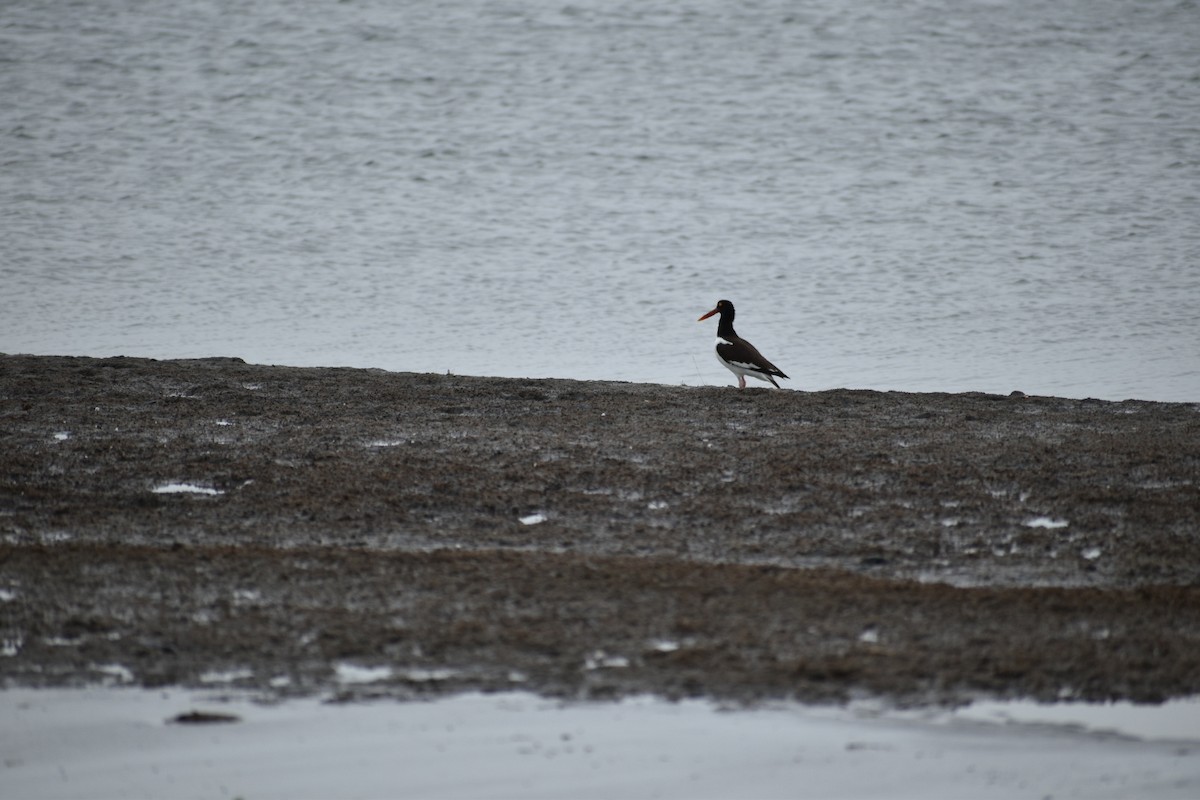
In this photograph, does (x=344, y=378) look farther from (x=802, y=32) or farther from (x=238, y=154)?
(x=802, y=32)

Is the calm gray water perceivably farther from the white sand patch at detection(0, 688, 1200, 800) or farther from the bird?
the white sand patch at detection(0, 688, 1200, 800)

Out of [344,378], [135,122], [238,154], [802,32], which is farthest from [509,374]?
[802,32]

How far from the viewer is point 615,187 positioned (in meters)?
25.3

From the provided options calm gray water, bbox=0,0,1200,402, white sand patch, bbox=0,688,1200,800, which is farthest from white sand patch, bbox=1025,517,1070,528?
calm gray water, bbox=0,0,1200,402

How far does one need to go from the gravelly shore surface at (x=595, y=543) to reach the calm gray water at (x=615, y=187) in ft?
14.2

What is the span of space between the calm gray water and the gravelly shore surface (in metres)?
4.33

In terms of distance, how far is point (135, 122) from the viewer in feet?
93.8

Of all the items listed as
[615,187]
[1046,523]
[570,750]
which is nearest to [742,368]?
[1046,523]

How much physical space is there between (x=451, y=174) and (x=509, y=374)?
1309 cm

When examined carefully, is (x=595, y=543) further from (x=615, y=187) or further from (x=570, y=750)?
(x=615, y=187)

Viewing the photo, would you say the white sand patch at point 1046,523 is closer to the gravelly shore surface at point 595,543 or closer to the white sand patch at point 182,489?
the gravelly shore surface at point 595,543

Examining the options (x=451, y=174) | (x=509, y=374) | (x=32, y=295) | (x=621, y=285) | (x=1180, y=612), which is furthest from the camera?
(x=451, y=174)

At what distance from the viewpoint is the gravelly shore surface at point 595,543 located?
5.16 meters

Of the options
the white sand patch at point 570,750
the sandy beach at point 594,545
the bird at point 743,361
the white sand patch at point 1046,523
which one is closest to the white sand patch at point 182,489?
the sandy beach at point 594,545
